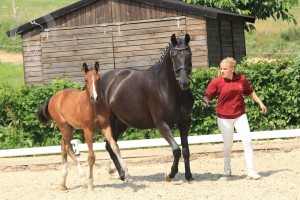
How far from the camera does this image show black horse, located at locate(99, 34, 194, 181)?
37.8 feet

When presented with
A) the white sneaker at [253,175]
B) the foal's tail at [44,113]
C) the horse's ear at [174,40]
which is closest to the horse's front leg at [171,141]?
the white sneaker at [253,175]

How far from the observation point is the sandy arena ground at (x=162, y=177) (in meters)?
10.6

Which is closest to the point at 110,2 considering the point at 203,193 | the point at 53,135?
the point at 53,135

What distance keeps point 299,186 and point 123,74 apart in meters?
3.96

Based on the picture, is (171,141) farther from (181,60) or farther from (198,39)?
(198,39)

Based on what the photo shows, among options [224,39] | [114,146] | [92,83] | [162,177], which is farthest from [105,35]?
[92,83]

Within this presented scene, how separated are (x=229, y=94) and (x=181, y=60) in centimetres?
103

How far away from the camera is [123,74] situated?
1304 centimetres

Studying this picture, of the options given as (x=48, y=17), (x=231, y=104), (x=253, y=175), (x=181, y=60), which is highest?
(x=48, y=17)

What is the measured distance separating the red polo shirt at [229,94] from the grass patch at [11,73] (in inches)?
1354

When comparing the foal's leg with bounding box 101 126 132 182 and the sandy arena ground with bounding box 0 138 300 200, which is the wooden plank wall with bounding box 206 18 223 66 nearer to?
the sandy arena ground with bounding box 0 138 300 200

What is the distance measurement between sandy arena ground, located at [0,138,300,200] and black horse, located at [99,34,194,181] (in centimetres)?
62

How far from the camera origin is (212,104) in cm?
1805

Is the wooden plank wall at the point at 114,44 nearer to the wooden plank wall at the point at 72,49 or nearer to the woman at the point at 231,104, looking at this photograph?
the wooden plank wall at the point at 72,49
